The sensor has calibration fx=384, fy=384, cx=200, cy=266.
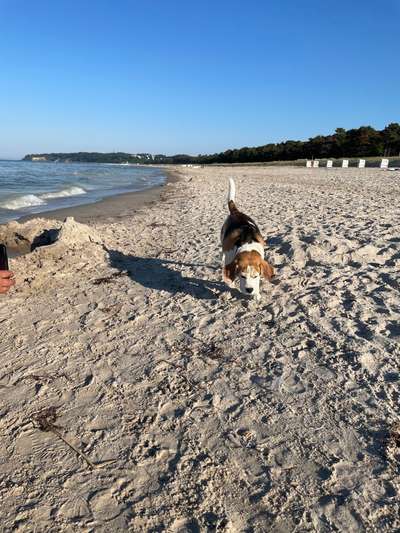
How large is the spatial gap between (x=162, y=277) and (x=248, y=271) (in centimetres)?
195

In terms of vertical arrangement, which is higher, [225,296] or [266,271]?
[266,271]

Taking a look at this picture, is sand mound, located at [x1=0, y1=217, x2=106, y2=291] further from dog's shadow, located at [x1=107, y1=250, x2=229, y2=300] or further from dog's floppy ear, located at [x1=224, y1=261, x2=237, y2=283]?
dog's floppy ear, located at [x1=224, y1=261, x2=237, y2=283]

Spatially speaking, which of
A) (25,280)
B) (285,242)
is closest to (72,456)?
(25,280)

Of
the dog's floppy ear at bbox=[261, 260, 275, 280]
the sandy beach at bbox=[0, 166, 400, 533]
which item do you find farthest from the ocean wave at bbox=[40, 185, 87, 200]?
the dog's floppy ear at bbox=[261, 260, 275, 280]

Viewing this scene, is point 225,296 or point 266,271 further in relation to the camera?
point 225,296

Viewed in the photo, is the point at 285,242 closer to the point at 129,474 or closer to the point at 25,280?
the point at 25,280

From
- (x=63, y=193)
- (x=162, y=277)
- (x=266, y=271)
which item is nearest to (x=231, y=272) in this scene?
(x=266, y=271)

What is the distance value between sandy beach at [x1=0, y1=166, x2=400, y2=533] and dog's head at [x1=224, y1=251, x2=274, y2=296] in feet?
1.03

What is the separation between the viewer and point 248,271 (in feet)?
15.8

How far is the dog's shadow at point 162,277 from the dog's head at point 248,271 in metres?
Result: 0.62

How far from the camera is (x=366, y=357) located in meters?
3.70

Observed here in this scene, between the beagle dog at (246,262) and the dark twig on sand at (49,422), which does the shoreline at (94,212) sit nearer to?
the beagle dog at (246,262)

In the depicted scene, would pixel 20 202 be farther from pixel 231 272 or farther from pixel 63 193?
pixel 231 272

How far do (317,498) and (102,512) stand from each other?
1.28 m
